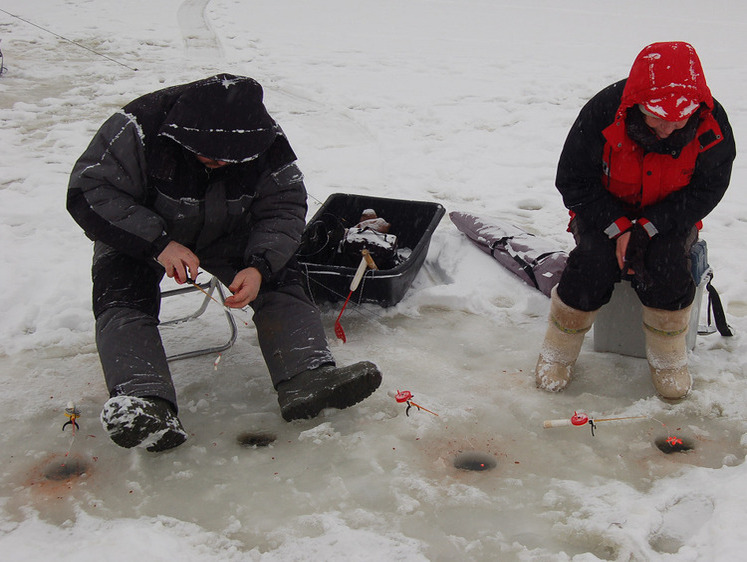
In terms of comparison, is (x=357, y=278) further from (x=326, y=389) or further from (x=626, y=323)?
(x=626, y=323)

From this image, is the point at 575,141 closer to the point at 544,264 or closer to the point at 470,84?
the point at 544,264

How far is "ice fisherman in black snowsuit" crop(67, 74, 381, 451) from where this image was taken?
245cm

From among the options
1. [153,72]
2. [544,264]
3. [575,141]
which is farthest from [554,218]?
[153,72]

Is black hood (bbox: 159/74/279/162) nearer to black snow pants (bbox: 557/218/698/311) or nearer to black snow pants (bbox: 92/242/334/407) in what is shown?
black snow pants (bbox: 92/242/334/407)

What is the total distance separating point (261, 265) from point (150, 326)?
464 mm

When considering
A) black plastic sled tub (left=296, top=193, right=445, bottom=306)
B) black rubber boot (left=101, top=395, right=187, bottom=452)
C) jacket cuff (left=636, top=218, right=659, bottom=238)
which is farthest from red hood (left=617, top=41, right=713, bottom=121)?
black rubber boot (left=101, top=395, right=187, bottom=452)

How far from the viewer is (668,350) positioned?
Result: 2.66m

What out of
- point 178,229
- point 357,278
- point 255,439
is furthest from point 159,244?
point 357,278

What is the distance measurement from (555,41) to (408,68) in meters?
2.98

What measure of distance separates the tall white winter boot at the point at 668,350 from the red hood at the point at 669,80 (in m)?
0.77

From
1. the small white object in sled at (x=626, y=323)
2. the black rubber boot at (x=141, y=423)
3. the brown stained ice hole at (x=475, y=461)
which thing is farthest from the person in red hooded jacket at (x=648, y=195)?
the black rubber boot at (x=141, y=423)

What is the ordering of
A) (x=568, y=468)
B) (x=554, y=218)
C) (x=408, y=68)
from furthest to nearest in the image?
(x=408, y=68) < (x=554, y=218) < (x=568, y=468)

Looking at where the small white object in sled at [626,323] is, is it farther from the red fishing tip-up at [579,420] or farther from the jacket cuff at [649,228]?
the red fishing tip-up at [579,420]

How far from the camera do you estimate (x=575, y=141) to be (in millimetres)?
2574
